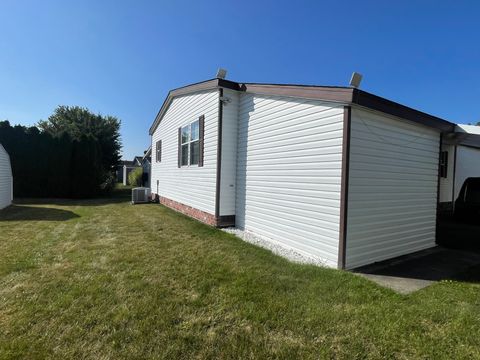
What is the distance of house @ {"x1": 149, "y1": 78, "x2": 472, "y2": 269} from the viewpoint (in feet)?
14.8

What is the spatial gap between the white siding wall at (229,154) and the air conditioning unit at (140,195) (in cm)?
766

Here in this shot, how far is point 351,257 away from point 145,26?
9.11 metres

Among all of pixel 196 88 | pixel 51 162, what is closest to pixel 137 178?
pixel 51 162

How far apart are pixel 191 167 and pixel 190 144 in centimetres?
81

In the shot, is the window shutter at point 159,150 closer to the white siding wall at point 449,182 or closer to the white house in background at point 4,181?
the white house in background at point 4,181

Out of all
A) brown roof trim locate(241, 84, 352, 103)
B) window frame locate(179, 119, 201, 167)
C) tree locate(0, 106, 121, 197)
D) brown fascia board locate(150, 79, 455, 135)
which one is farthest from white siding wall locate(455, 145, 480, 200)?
tree locate(0, 106, 121, 197)

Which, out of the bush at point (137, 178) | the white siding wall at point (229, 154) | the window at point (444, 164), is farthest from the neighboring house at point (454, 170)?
the bush at point (137, 178)

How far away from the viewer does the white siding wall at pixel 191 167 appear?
747 cm

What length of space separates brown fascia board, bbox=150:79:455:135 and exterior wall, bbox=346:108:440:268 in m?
0.16

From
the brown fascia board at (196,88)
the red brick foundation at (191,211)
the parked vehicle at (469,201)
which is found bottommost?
the red brick foundation at (191,211)

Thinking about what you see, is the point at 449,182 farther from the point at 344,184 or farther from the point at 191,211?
the point at 191,211

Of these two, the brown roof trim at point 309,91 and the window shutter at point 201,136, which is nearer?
the brown roof trim at point 309,91

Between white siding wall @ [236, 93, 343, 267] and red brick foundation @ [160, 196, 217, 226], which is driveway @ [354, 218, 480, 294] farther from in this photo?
red brick foundation @ [160, 196, 217, 226]

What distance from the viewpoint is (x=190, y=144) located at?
9.27 meters
